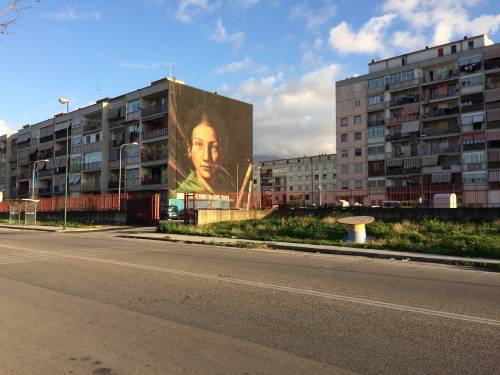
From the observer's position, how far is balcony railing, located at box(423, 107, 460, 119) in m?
67.1

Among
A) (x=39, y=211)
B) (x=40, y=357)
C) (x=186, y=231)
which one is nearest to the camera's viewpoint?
(x=40, y=357)

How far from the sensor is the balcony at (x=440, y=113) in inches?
2638

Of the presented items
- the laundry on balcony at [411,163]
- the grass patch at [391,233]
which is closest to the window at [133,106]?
the laundry on balcony at [411,163]

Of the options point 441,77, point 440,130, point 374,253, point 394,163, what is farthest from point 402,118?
point 374,253

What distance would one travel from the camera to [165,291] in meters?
8.51

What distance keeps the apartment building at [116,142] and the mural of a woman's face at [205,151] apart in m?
2.32

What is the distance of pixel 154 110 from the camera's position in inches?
2608

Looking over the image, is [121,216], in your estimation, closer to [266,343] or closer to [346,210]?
[346,210]

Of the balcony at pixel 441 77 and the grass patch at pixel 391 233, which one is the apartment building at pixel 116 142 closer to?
the balcony at pixel 441 77

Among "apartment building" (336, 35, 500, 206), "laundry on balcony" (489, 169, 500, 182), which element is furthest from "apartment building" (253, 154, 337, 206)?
"laundry on balcony" (489, 169, 500, 182)

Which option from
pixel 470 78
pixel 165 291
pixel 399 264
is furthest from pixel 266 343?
pixel 470 78

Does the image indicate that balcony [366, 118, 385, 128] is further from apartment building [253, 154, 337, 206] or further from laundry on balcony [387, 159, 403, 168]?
apartment building [253, 154, 337, 206]

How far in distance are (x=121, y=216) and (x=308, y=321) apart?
3516cm

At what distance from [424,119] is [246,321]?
2764 inches
